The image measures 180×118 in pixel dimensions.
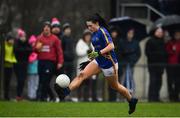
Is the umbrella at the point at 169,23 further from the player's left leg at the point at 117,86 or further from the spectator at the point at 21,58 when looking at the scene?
the player's left leg at the point at 117,86

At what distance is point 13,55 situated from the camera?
78.1 feet

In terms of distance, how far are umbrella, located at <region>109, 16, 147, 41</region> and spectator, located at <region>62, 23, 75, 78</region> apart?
182 centimetres

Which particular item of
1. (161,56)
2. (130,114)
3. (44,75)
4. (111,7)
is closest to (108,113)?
(130,114)

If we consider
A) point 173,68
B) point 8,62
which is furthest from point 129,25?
point 8,62

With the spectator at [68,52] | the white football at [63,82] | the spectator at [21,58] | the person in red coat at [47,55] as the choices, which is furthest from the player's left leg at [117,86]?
the spectator at [21,58]

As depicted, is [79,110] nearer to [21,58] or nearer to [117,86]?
[117,86]

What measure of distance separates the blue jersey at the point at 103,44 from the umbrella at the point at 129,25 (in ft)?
26.3

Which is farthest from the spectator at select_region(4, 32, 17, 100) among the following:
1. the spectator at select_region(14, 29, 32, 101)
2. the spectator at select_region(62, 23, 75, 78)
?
the spectator at select_region(62, 23, 75, 78)

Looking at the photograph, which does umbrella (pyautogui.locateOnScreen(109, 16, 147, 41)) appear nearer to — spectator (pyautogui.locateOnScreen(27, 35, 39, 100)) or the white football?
spectator (pyautogui.locateOnScreen(27, 35, 39, 100))

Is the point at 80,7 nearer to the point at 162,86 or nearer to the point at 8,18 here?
the point at 8,18

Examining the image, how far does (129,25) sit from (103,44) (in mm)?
8775

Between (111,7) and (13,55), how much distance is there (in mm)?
5050

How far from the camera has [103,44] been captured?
54.9ft

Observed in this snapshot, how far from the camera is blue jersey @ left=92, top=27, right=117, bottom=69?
16.7 meters
